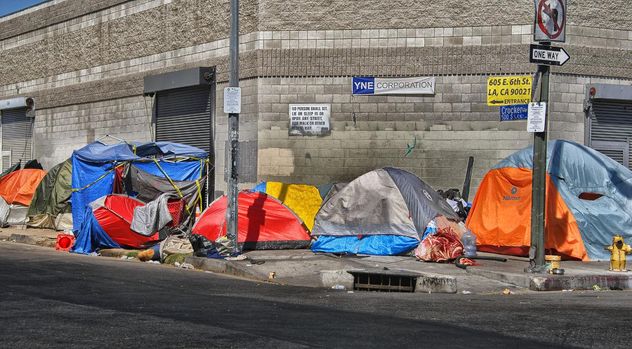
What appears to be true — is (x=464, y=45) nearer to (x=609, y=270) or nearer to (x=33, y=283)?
(x=609, y=270)

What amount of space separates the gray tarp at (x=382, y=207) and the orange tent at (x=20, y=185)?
36.0ft

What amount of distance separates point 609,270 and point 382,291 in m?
4.44

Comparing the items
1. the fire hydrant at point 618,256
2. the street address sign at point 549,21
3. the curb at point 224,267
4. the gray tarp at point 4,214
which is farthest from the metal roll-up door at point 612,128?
the gray tarp at point 4,214

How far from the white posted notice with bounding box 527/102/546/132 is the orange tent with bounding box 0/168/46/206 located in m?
15.7

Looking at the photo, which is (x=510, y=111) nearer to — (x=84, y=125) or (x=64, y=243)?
(x=64, y=243)

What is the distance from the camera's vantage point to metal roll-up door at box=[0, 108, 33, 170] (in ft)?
105

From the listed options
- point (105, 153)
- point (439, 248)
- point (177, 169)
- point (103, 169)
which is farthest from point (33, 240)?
point (439, 248)

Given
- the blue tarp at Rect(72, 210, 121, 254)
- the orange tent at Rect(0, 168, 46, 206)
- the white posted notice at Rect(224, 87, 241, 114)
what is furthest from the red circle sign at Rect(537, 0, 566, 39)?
the orange tent at Rect(0, 168, 46, 206)

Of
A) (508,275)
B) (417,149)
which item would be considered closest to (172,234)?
(417,149)

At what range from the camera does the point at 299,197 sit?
1922 centimetres

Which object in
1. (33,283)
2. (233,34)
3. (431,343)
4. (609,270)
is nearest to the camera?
(431,343)

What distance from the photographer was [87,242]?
59.2 ft

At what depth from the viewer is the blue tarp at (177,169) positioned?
20734 mm

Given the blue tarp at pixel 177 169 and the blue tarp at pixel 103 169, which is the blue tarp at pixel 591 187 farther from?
the blue tarp at pixel 103 169
